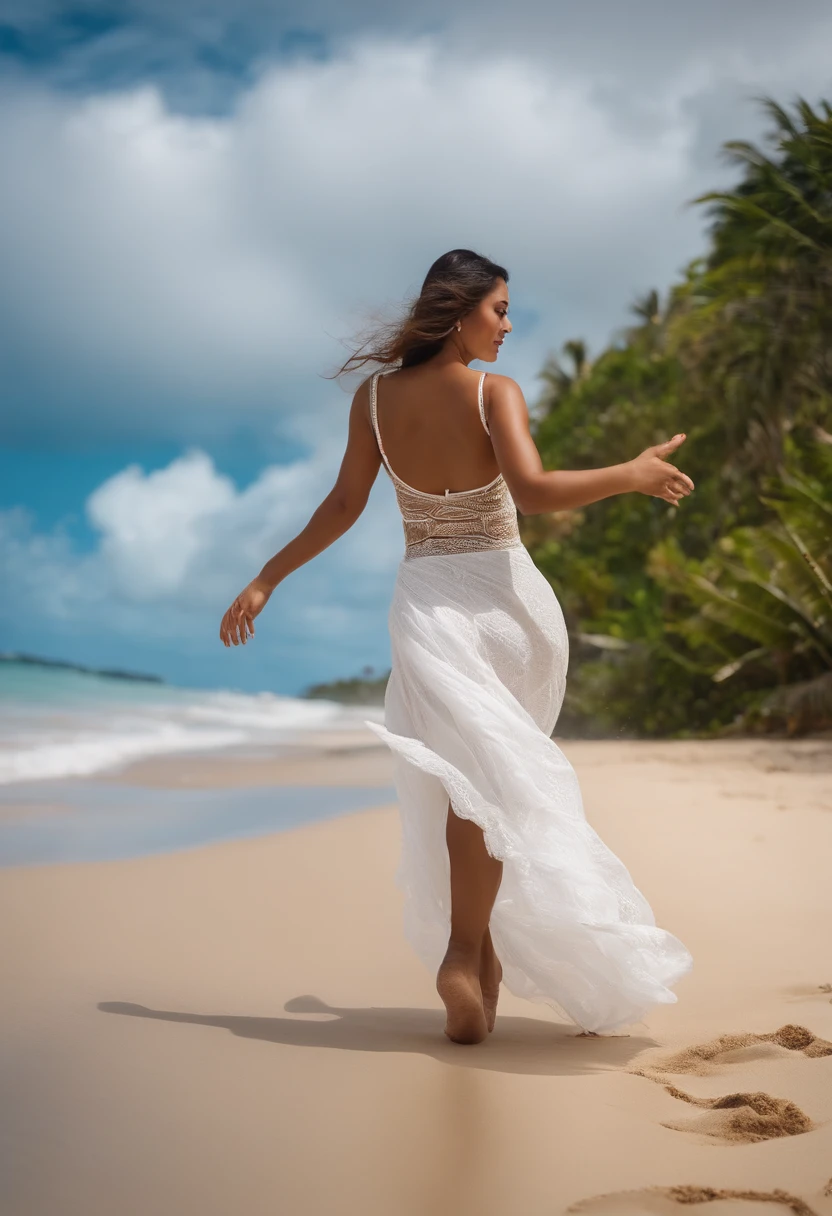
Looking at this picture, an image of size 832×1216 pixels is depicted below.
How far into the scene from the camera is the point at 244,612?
11.4 feet

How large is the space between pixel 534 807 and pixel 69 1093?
4.22 feet

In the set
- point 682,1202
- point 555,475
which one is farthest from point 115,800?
point 682,1202

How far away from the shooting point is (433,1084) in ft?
8.52

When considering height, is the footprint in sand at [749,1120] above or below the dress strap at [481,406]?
below

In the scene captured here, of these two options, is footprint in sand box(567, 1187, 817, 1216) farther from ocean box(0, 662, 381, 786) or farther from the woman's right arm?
ocean box(0, 662, 381, 786)

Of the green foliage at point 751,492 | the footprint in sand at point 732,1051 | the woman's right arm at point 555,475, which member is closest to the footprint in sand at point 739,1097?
the footprint in sand at point 732,1051

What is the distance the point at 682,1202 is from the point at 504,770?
4.09 feet

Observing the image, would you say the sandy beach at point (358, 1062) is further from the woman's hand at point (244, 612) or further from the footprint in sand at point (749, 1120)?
the woman's hand at point (244, 612)

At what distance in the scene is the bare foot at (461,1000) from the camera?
295 cm

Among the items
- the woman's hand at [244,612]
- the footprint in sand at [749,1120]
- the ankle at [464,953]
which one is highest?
the woman's hand at [244,612]

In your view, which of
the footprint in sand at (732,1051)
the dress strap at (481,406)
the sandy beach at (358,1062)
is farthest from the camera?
the dress strap at (481,406)

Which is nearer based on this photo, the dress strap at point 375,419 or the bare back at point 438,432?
the bare back at point 438,432

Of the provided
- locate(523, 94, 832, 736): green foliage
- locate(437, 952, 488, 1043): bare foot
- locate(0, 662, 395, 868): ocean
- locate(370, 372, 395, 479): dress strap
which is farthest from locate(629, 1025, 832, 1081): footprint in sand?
locate(523, 94, 832, 736): green foliage

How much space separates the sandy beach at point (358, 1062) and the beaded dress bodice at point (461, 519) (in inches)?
52.1
